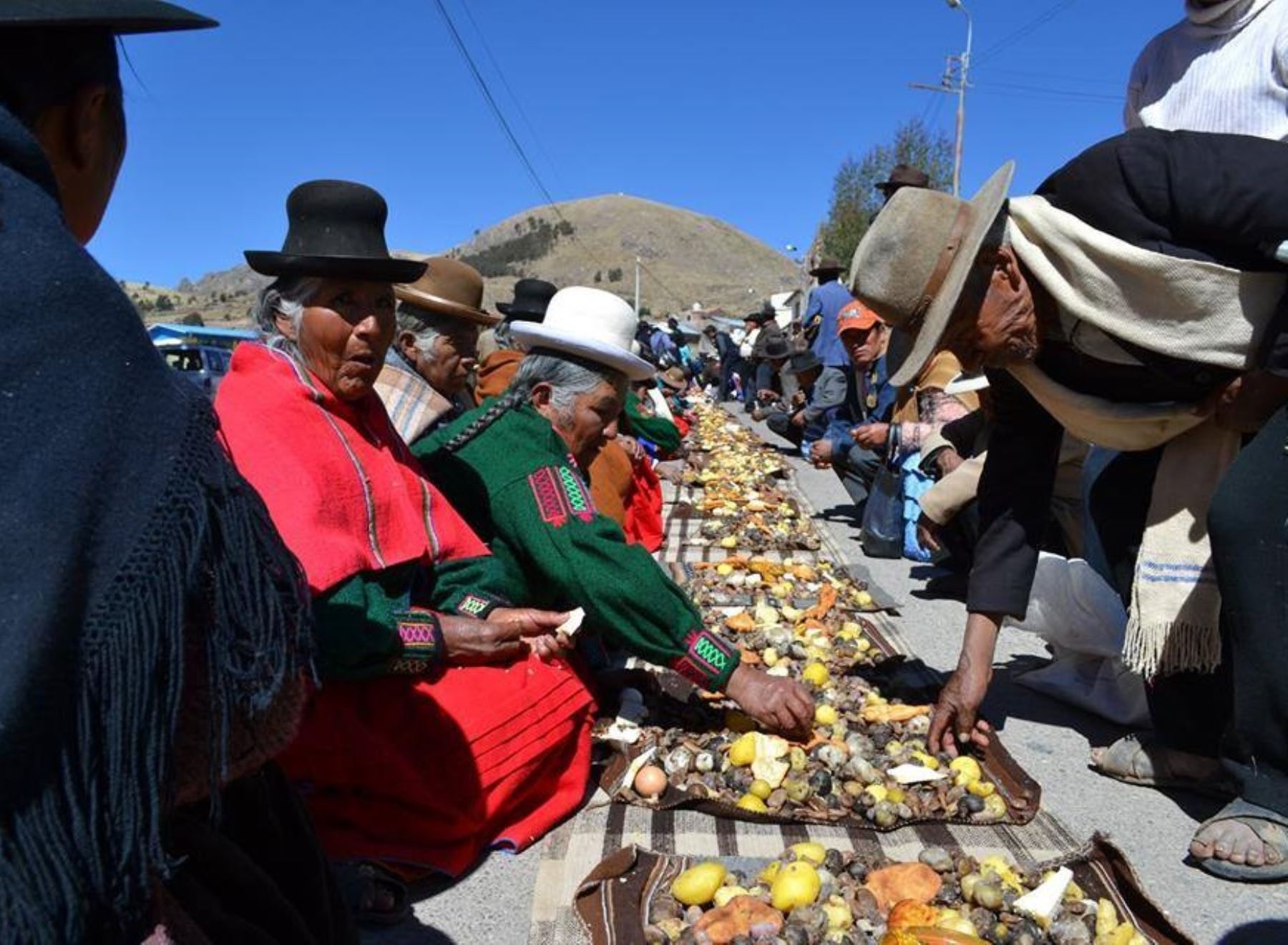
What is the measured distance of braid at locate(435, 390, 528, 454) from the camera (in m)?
3.31

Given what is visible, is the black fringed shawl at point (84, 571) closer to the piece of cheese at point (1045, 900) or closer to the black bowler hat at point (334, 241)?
the black bowler hat at point (334, 241)

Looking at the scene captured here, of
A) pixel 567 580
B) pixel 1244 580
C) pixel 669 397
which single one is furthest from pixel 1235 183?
pixel 669 397

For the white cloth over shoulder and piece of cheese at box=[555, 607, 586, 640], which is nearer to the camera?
piece of cheese at box=[555, 607, 586, 640]

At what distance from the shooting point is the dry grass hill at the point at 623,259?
78.9m

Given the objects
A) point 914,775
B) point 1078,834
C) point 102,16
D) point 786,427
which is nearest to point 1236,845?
point 1078,834

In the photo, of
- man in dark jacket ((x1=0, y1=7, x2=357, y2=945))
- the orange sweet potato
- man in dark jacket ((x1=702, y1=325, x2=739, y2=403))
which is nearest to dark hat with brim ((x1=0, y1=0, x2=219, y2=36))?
man in dark jacket ((x1=0, y1=7, x2=357, y2=945))

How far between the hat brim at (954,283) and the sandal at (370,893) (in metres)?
1.83

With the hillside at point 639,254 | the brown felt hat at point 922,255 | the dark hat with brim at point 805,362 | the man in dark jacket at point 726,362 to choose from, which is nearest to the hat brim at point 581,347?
the brown felt hat at point 922,255

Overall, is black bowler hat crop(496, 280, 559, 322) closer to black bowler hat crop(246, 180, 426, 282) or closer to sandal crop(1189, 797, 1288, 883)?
black bowler hat crop(246, 180, 426, 282)

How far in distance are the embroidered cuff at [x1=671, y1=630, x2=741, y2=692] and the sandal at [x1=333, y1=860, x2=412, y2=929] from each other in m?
1.01

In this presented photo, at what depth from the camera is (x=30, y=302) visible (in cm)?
102

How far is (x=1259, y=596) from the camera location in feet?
8.29

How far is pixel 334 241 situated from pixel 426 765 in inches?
55.5

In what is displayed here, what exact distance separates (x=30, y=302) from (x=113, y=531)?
0.25 m
